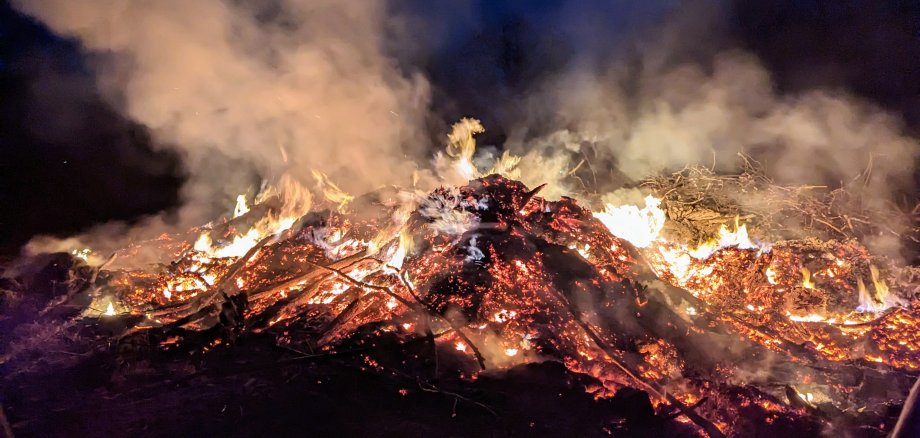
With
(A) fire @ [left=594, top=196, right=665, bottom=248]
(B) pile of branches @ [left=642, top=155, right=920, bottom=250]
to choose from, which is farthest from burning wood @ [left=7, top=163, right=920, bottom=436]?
(B) pile of branches @ [left=642, top=155, right=920, bottom=250]

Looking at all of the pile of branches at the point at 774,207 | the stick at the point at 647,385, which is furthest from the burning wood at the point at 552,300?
the pile of branches at the point at 774,207

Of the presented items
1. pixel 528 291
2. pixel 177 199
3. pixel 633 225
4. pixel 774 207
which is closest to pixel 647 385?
pixel 528 291

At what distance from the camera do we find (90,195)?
26.6 feet

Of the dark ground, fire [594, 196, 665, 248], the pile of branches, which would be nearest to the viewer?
the dark ground

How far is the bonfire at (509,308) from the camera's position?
4066mm

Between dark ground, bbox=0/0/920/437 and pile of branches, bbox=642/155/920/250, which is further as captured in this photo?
pile of branches, bbox=642/155/920/250

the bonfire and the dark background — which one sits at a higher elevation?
the dark background

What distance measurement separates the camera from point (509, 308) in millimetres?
4535

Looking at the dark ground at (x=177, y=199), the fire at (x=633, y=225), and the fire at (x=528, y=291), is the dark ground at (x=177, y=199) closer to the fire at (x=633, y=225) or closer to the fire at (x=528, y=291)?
the fire at (x=528, y=291)

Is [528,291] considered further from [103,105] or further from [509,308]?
[103,105]

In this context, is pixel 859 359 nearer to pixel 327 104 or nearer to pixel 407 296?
pixel 407 296

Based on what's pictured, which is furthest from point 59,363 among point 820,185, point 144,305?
point 820,185

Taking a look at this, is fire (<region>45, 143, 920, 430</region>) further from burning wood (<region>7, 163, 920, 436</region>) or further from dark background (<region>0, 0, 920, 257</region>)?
dark background (<region>0, 0, 920, 257</region>)

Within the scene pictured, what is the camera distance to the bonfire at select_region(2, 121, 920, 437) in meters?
4.07
